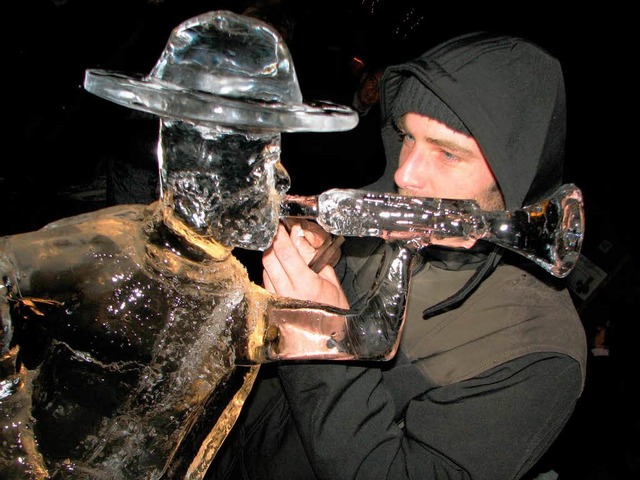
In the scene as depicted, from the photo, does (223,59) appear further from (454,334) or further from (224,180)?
(454,334)

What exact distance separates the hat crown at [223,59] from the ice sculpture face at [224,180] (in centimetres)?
8

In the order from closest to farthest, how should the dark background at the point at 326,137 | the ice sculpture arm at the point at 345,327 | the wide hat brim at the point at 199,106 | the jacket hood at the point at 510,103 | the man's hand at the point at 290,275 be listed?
the wide hat brim at the point at 199,106, the ice sculpture arm at the point at 345,327, the man's hand at the point at 290,275, the jacket hood at the point at 510,103, the dark background at the point at 326,137

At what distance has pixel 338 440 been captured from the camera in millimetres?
1275

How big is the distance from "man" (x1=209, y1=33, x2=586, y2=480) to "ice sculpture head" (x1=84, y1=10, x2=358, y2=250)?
354 mm

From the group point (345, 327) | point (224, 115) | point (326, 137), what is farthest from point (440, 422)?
point (326, 137)

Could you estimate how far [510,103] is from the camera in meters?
1.57

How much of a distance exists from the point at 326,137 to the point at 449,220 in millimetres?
2771

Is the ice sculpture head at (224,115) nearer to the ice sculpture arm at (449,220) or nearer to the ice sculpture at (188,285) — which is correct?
the ice sculpture at (188,285)

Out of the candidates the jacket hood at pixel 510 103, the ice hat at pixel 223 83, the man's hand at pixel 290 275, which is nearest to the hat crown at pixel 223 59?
the ice hat at pixel 223 83

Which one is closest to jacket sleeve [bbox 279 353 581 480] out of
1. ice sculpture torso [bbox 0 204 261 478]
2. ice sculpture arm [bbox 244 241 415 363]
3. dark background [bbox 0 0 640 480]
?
ice sculpture arm [bbox 244 241 415 363]

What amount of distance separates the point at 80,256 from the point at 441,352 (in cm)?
117

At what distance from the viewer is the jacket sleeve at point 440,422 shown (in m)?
1.27

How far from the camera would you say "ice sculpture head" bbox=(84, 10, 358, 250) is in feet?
2.44

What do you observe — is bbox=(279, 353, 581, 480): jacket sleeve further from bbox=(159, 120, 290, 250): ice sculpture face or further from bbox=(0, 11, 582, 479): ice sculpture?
bbox=(159, 120, 290, 250): ice sculpture face
